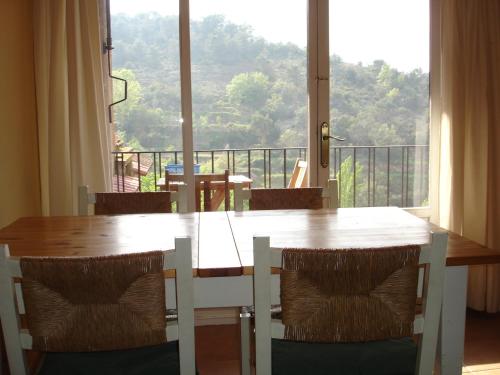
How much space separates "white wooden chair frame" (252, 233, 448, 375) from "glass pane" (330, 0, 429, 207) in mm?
2441

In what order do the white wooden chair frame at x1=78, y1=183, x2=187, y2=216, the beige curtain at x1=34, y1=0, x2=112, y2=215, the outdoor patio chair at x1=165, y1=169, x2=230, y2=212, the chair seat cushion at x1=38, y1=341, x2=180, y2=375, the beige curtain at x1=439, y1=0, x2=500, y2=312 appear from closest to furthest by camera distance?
the chair seat cushion at x1=38, y1=341, x2=180, y2=375, the white wooden chair frame at x1=78, y1=183, x2=187, y2=216, the beige curtain at x1=34, y1=0, x2=112, y2=215, the beige curtain at x1=439, y1=0, x2=500, y2=312, the outdoor patio chair at x1=165, y1=169, x2=230, y2=212

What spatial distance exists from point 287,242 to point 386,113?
222 cm

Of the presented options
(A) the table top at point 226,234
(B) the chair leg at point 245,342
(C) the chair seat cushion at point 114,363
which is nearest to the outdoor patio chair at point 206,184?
(A) the table top at point 226,234

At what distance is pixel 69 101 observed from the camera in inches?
128

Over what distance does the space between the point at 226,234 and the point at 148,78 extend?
1.85 meters

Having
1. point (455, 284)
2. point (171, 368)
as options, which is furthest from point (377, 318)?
point (171, 368)

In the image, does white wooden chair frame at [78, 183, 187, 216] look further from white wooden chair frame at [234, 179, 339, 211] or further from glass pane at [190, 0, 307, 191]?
glass pane at [190, 0, 307, 191]

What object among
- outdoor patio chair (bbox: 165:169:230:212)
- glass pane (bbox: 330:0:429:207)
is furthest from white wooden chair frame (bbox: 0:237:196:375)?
glass pane (bbox: 330:0:429:207)

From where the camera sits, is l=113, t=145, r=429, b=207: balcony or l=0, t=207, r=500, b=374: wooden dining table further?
l=113, t=145, r=429, b=207: balcony

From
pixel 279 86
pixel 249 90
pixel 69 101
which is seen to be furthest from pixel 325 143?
pixel 69 101

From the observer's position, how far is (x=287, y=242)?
5.89 ft

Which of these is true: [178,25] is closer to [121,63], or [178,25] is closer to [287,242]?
[121,63]

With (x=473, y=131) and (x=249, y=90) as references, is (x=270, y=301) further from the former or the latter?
(x=473, y=131)

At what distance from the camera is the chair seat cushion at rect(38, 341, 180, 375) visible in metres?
1.56
